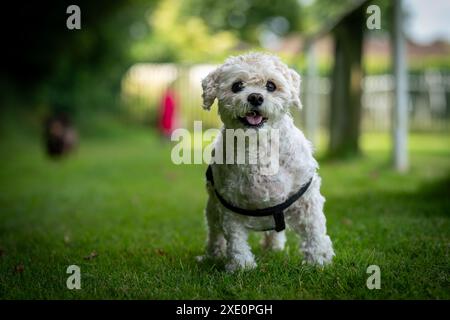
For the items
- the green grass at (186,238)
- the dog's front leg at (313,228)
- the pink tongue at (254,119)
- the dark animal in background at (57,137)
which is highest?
the pink tongue at (254,119)

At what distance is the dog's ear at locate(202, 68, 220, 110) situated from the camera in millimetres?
4227

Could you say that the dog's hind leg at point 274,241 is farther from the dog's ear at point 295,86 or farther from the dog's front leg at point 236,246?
the dog's ear at point 295,86

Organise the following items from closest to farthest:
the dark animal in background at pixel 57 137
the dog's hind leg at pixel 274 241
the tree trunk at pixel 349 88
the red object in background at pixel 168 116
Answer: the dog's hind leg at pixel 274 241, the tree trunk at pixel 349 88, the dark animal in background at pixel 57 137, the red object in background at pixel 168 116

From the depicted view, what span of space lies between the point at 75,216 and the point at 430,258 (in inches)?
182

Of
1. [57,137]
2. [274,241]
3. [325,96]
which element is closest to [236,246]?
[274,241]

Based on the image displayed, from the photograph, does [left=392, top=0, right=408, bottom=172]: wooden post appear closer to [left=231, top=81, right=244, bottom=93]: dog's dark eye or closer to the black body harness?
the black body harness

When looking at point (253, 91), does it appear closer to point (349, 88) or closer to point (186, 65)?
point (349, 88)

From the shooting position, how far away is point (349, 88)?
11312 mm

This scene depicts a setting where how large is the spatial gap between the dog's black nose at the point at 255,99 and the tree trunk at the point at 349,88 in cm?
758

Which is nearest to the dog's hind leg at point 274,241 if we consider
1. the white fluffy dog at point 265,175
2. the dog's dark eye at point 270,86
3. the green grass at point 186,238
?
the green grass at point 186,238

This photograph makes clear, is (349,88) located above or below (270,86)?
above

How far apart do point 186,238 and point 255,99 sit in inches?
88.3

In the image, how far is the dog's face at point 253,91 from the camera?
392cm

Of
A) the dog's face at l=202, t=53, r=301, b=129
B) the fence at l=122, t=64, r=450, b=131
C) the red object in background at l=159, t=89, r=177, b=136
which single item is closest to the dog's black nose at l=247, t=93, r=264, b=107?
the dog's face at l=202, t=53, r=301, b=129
